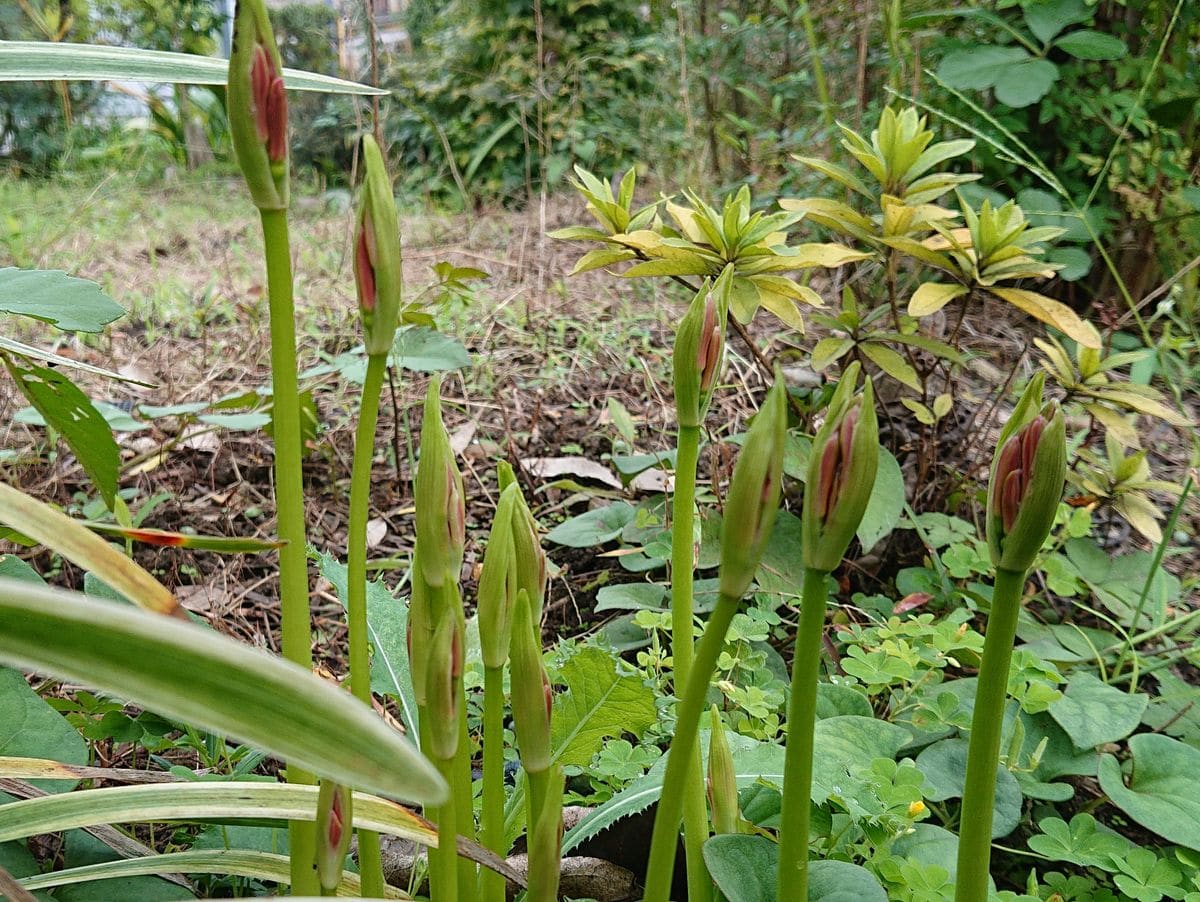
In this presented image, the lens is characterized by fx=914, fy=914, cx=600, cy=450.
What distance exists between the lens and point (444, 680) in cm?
50

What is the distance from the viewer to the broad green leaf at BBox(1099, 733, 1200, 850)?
2.85 ft

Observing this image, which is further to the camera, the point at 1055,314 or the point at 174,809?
the point at 1055,314

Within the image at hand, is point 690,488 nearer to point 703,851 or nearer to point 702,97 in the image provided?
point 703,851

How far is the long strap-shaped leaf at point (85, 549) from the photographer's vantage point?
1.74 ft

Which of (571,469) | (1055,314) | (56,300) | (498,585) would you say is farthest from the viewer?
(571,469)

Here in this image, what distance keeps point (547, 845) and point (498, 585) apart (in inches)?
6.2

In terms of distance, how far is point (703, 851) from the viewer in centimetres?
62

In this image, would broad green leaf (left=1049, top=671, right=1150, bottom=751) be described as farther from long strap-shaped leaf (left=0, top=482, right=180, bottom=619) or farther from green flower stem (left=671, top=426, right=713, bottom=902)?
long strap-shaped leaf (left=0, top=482, right=180, bottom=619)

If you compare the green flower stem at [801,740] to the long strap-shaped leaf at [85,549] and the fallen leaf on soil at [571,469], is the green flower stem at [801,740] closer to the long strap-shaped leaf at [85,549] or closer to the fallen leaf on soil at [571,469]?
the long strap-shaped leaf at [85,549]

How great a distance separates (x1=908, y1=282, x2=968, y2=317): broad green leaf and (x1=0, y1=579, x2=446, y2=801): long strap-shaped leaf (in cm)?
117

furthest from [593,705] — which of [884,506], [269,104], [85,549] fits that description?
[884,506]

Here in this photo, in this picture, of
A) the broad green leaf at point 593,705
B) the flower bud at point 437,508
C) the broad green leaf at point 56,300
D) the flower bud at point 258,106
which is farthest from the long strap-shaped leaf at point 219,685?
the broad green leaf at point 56,300

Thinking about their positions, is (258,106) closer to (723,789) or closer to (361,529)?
(361,529)

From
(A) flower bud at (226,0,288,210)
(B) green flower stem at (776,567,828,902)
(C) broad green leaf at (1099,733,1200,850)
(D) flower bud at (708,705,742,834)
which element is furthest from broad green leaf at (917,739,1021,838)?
(A) flower bud at (226,0,288,210)
